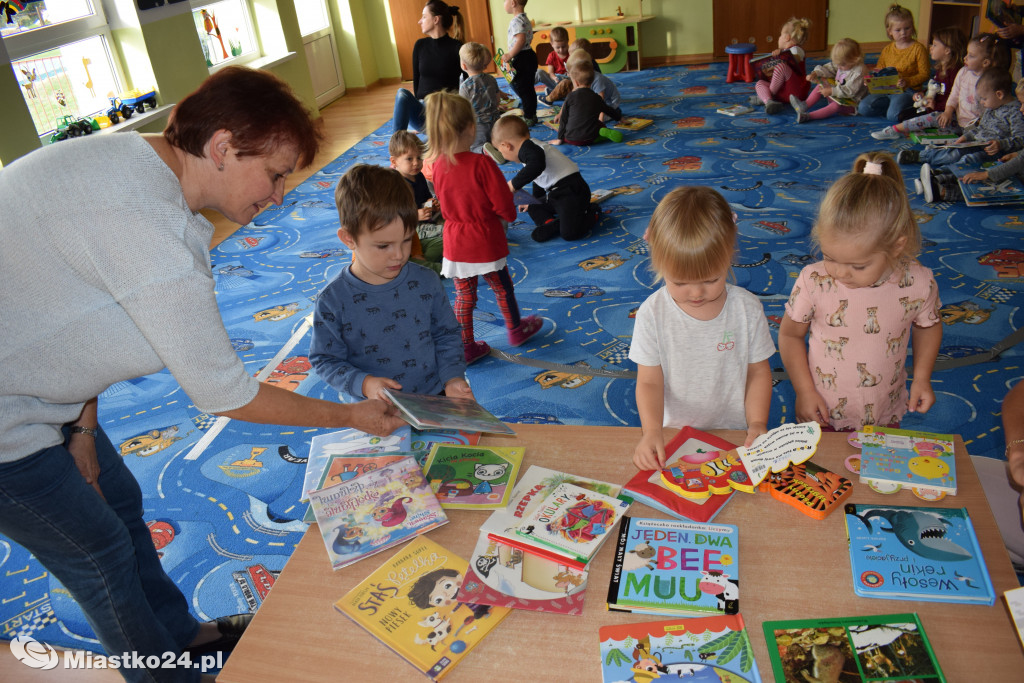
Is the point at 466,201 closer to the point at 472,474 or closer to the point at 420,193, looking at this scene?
the point at 420,193

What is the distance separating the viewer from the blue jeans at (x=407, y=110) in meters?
5.51

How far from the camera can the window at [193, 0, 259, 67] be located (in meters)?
6.43

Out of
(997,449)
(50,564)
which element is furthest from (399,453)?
(997,449)

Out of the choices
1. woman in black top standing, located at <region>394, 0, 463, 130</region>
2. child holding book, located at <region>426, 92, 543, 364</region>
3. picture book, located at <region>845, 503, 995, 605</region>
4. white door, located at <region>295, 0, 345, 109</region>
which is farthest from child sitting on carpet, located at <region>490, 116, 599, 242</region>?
white door, located at <region>295, 0, 345, 109</region>

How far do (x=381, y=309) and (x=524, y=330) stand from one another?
1356 millimetres

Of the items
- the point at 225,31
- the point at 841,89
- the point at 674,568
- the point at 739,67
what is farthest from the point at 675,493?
the point at 739,67

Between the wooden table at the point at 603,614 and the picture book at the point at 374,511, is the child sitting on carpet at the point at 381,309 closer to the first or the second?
the picture book at the point at 374,511

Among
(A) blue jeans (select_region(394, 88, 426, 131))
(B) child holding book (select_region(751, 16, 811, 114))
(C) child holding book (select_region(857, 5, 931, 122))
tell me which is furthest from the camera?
(B) child holding book (select_region(751, 16, 811, 114))

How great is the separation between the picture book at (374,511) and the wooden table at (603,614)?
2 centimetres

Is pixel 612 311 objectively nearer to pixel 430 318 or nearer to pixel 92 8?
pixel 430 318

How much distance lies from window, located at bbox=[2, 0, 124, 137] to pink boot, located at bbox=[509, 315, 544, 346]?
137 inches

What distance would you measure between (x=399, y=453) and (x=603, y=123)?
5301mm

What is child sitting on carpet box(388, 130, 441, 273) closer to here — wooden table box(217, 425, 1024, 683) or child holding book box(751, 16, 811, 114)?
wooden table box(217, 425, 1024, 683)

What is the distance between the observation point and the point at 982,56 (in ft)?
15.1
